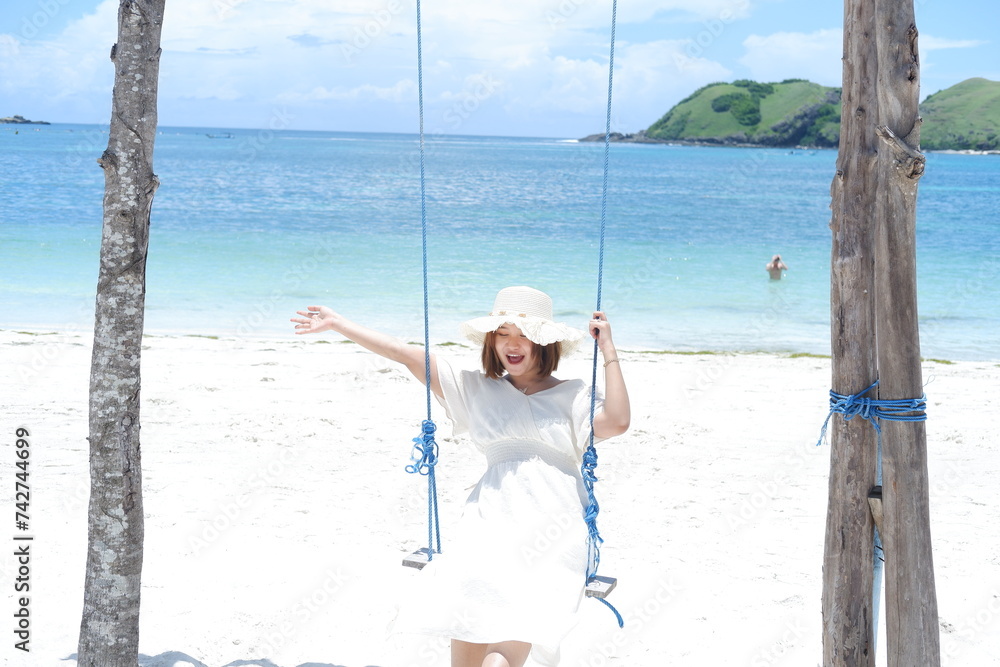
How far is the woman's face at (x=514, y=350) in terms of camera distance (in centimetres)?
291

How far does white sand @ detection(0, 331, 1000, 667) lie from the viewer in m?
3.33

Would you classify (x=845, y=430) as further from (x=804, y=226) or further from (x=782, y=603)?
(x=804, y=226)

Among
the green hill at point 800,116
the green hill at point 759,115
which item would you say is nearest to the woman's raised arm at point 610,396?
the green hill at point 759,115

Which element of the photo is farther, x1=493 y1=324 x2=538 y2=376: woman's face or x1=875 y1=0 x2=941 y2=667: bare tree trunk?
x1=493 y1=324 x2=538 y2=376: woman's face

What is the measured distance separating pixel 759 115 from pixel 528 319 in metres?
107

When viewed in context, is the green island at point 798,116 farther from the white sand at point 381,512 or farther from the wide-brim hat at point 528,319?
the wide-brim hat at point 528,319

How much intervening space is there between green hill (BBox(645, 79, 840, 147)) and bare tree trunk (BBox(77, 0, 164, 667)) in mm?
92021

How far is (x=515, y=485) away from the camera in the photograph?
276 cm

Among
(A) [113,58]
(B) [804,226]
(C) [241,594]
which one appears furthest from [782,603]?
(B) [804,226]

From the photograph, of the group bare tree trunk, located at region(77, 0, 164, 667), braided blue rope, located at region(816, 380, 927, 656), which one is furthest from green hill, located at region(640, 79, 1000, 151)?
bare tree trunk, located at region(77, 0, 164, 667)

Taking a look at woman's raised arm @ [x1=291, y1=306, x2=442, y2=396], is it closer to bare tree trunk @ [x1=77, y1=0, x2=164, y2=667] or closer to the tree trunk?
bare tree trunk @ [x1=77, y1=0, x2=164, y2=667]

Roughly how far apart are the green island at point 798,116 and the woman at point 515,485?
9084 cm

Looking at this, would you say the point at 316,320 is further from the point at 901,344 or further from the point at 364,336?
the point at 901,344

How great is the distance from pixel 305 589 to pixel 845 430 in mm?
2199
